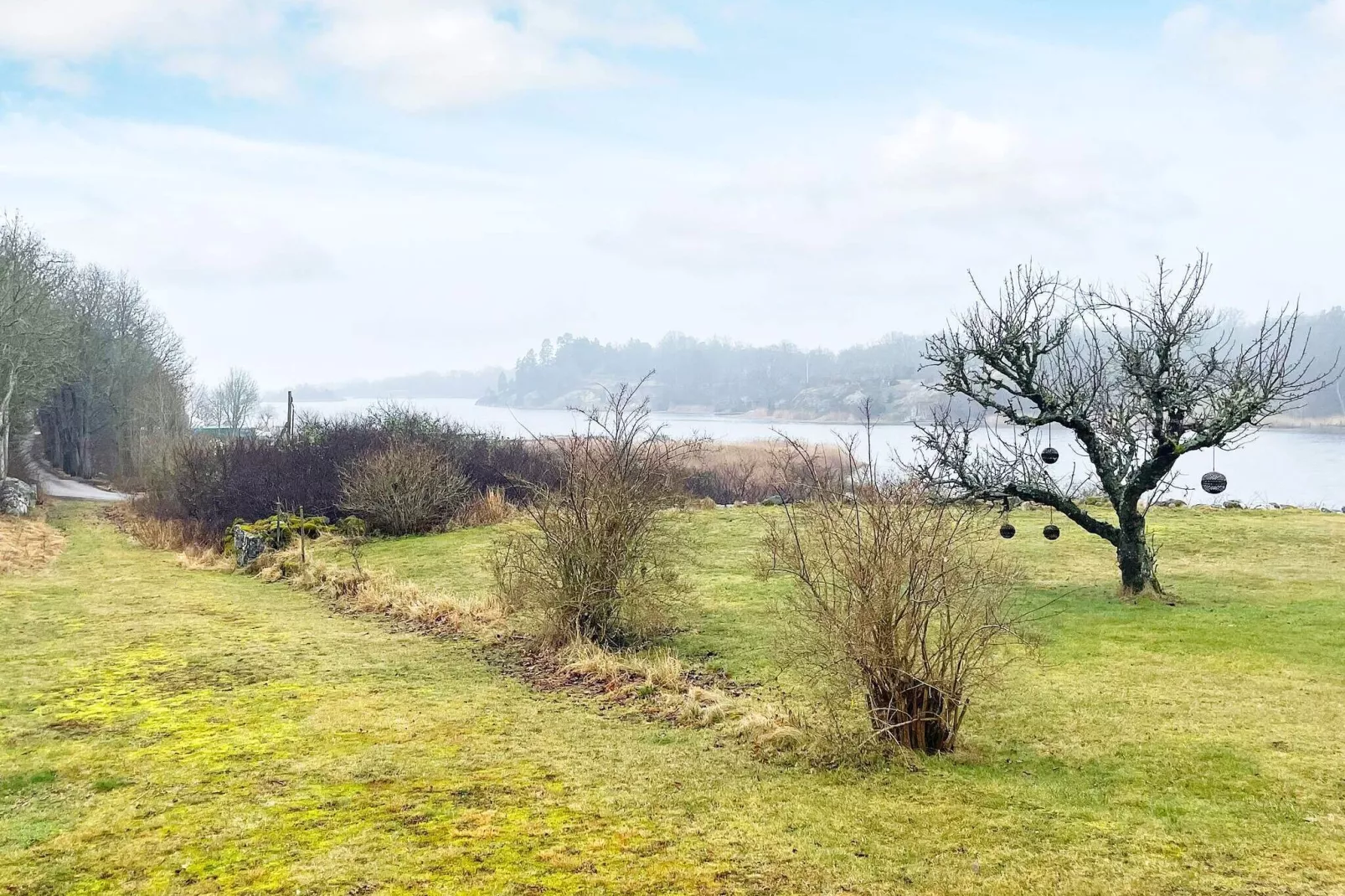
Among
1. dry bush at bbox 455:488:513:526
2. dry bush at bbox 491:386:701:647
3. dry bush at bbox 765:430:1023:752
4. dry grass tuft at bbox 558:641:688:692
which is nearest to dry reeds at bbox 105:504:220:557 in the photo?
dry bush at bbox 455:488:513:526

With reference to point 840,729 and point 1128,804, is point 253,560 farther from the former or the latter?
point 1128,804

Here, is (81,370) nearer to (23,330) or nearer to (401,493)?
(23,330)

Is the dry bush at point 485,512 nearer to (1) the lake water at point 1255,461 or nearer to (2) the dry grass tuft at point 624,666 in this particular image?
(1) the lake water at point 1255,461

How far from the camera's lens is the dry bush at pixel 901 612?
245 inches

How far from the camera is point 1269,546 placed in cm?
1609

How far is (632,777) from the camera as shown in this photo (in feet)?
20.0

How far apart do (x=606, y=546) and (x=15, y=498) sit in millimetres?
24377

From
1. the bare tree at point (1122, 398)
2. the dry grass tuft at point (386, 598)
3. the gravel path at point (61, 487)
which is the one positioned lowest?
the dry grass tuft at point (386, 598)

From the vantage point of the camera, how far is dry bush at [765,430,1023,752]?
20.4ft

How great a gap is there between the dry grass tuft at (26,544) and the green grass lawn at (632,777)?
24.0ft

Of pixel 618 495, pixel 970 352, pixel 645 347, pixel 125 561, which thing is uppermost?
pixel 645 347

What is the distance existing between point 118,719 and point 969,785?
651cm

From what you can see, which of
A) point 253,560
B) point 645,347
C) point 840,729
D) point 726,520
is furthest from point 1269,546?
point 645,347

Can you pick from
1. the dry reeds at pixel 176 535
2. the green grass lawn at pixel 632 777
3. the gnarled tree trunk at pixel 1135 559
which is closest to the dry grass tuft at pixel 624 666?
the green grass lawn at pixel 632 777
